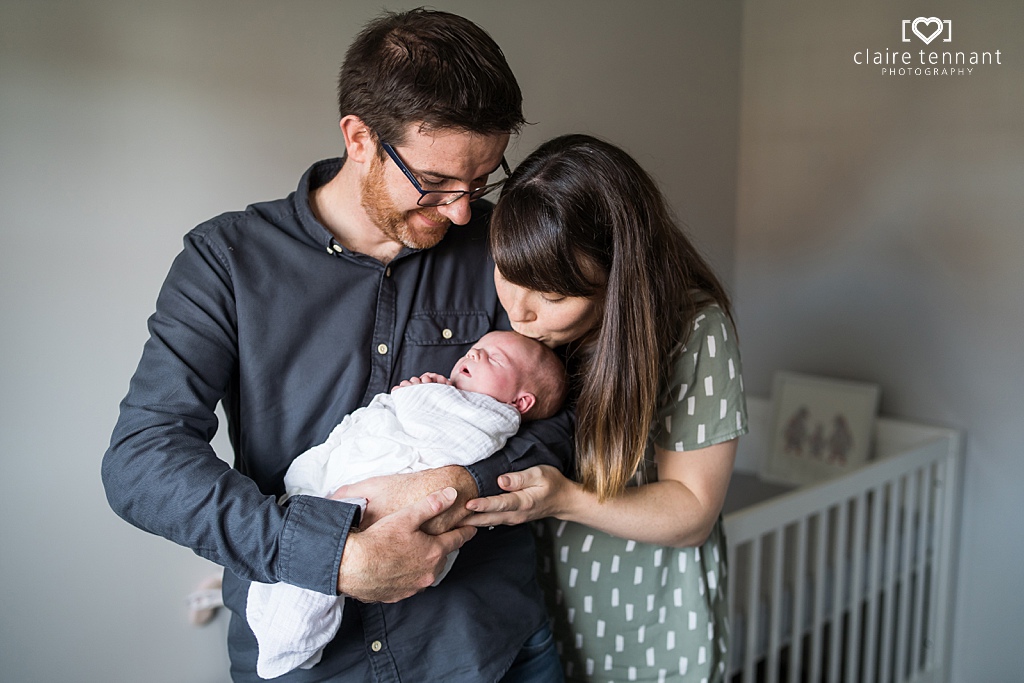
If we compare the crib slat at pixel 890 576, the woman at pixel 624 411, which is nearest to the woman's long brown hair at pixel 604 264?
the woman at pixel 624 411

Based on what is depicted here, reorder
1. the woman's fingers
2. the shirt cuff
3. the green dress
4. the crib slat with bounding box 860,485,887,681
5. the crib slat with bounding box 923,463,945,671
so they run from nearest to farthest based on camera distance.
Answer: the shirt cuff → the woman's fingers → the green dress → the crib slat with bounding box 860,485,887,681 → the crib slat with bounding box 923,463,945,671

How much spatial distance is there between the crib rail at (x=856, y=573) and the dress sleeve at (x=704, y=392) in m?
0.64

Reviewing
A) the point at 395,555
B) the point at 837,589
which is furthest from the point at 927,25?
the point at 395,555

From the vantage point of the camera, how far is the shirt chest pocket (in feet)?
4.42

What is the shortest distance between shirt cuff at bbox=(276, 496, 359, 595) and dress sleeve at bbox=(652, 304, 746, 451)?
63 centimetres

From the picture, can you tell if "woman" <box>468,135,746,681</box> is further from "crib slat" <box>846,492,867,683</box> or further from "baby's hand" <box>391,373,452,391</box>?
"crib slat" <box>846,492,867,683</box>

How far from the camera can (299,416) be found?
1256mm

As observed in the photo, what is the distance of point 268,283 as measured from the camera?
124 centimetres

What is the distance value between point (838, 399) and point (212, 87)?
239 centimetres

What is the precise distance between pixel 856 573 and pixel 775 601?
436 mm

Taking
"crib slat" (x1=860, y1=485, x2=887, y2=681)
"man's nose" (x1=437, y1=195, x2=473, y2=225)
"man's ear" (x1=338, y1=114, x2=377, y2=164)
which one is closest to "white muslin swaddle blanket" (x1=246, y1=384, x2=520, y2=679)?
"man's nose" (x1=437, y1=195, x2=473, y2=225)

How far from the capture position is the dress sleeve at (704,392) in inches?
55.4

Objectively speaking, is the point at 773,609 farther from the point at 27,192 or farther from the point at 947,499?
the point at 27,192

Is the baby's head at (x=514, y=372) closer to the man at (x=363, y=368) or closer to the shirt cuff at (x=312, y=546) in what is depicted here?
the man at (x=363, y=368)
